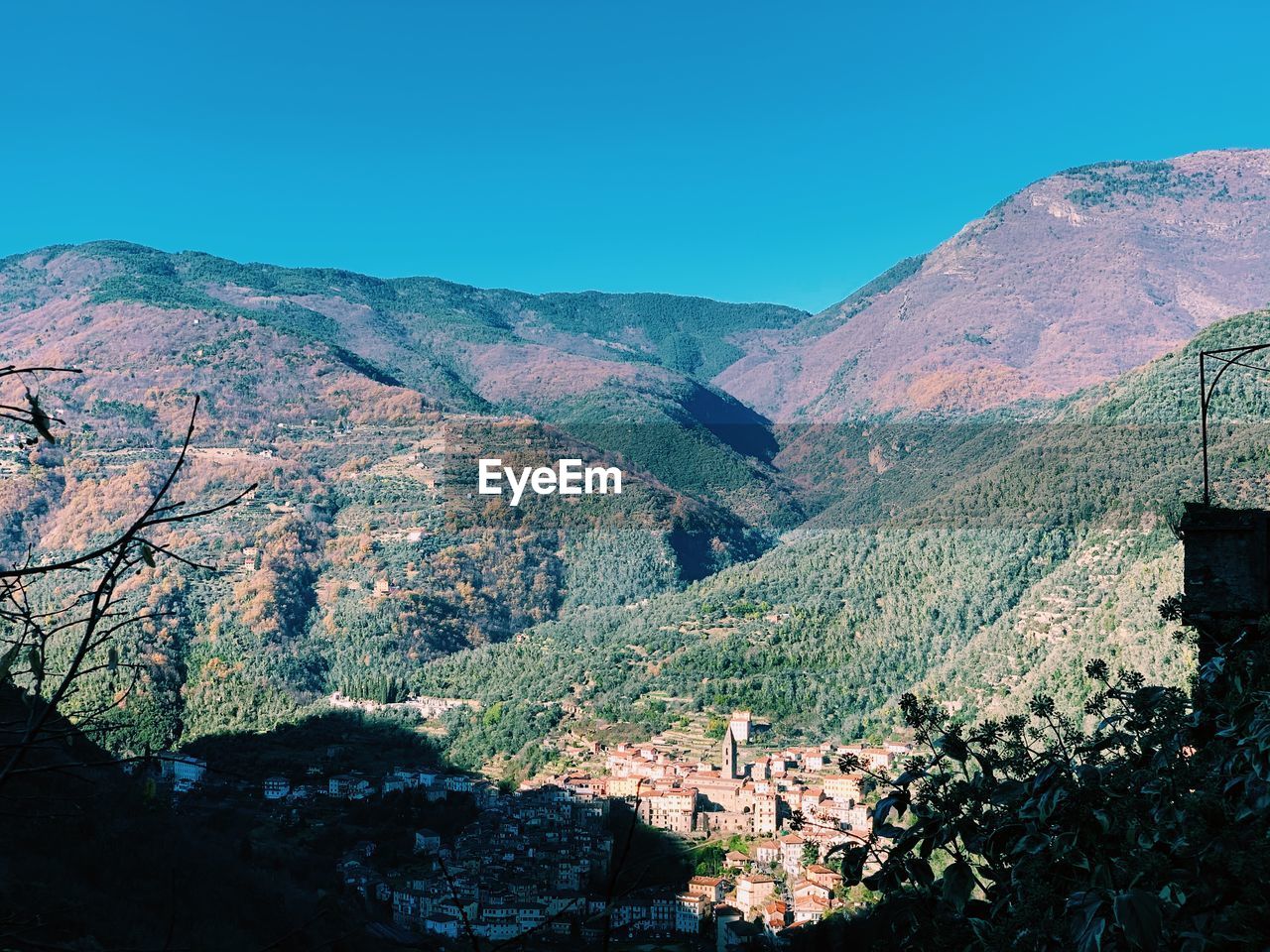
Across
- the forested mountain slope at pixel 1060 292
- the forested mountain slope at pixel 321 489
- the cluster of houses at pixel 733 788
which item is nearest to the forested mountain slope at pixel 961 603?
the cluster of houses at pixel 733 788

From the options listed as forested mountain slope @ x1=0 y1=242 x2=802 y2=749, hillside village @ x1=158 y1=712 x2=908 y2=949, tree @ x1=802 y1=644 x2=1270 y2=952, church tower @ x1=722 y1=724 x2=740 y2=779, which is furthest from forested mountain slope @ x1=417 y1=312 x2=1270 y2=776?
tree @ x1=802 y1=644 x2=1270 y2=952

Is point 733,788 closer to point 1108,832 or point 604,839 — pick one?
point 604,839

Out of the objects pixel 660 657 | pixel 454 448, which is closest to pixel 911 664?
pixel 660 657

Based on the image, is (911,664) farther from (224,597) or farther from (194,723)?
(224,597)

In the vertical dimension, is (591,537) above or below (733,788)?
above

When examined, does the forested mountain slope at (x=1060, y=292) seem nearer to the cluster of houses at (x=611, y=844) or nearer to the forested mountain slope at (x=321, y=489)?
the forested mountain slope at (x=321, y=489)

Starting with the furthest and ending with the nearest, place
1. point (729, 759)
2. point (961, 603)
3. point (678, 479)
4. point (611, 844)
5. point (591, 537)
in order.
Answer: point (678, 479) < point (591, 537) < point (961, 603) < point (729, 759) < point (611, 844)

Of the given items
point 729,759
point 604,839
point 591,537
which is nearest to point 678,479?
point 591,537

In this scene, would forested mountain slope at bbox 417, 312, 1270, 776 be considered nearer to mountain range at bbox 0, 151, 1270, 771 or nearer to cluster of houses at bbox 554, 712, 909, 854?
mountain range at bbox 0, 151, 1270, 771
